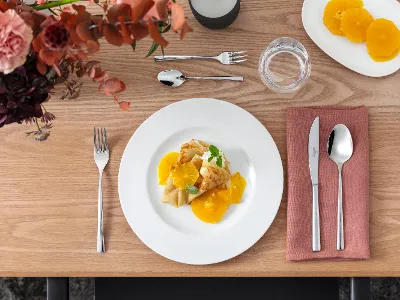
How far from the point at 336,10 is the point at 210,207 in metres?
0.41

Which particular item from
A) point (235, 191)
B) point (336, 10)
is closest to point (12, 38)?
point (235, 191)

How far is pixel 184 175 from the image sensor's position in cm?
96

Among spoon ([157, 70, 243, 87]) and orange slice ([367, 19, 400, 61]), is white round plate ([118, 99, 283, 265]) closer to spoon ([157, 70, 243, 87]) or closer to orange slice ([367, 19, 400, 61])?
spoon ([157, 70, 243, 87])

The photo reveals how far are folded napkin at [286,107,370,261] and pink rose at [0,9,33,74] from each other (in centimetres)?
49

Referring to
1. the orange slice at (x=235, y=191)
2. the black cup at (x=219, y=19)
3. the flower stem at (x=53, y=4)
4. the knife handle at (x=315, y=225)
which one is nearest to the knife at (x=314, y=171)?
the knife handle at (x=315, y=225)

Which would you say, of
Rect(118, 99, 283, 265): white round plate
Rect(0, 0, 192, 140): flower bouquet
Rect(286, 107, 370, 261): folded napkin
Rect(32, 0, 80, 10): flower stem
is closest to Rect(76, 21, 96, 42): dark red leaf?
Rect(0, 0, 192, 140): flower bouquet

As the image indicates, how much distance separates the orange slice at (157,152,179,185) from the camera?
3.20 ft

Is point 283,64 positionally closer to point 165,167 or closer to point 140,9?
point 165,167

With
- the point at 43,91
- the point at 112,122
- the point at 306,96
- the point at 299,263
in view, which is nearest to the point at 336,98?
the point at 306,96

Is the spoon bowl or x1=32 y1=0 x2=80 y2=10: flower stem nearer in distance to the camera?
x1=32 y1=0 x2=80 y2=10: flower stem

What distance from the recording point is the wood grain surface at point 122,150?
0.96m

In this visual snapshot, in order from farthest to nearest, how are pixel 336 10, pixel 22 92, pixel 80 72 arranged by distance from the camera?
1. pixel 336 10
2. pixel 80 72
3. pixel 22 92

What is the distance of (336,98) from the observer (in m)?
0.99

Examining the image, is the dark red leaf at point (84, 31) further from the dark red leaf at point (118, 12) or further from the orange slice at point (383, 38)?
the orange slice at point (383, 38)
